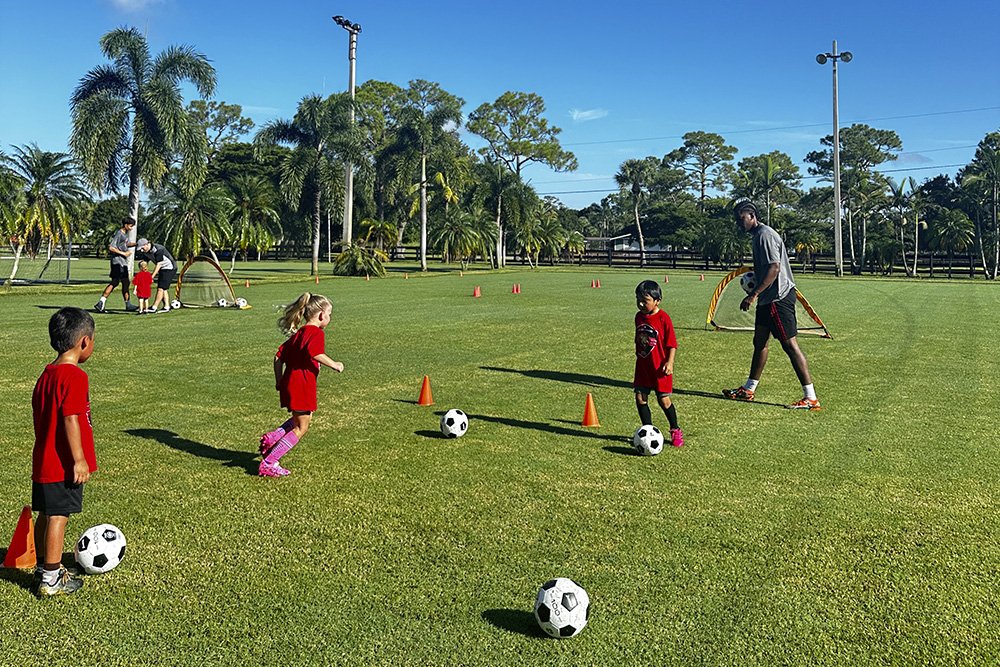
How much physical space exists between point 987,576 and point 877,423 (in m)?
3.78

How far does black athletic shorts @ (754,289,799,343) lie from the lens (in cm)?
861

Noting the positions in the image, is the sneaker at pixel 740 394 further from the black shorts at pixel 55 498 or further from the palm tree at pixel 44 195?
the palm tree at pixel 44 195

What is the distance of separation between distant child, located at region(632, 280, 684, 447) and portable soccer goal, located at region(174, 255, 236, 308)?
1557cm

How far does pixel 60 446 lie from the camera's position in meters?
3.85

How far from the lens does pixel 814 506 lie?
5258mm

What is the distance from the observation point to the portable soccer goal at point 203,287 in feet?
65.8

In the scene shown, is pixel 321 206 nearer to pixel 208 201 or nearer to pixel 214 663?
pixel 208 201

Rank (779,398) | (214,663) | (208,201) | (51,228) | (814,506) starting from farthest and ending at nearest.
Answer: (208,201) < (51,228) < (779,398) < (814,506) < (214,663)

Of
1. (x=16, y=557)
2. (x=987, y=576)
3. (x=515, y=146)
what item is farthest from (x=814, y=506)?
(x=515, y=146)

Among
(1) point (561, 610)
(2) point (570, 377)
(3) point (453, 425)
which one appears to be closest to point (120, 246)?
(2) point (570, 377)

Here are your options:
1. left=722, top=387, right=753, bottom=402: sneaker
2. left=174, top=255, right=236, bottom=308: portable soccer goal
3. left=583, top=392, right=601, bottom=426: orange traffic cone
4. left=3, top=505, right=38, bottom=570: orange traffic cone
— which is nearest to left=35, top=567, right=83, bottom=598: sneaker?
left=3, top=505, right=38, bottom=570: orange traffic cone

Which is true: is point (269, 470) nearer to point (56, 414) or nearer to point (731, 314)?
point (56, 414)

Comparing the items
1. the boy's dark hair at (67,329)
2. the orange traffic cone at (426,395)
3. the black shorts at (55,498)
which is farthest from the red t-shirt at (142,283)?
the black shorts at (55,498)

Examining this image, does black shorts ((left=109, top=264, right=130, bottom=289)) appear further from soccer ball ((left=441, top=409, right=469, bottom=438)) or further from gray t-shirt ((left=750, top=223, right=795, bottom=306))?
gray t-shirt ((left=750, top=223, right=795, bottom=306))
